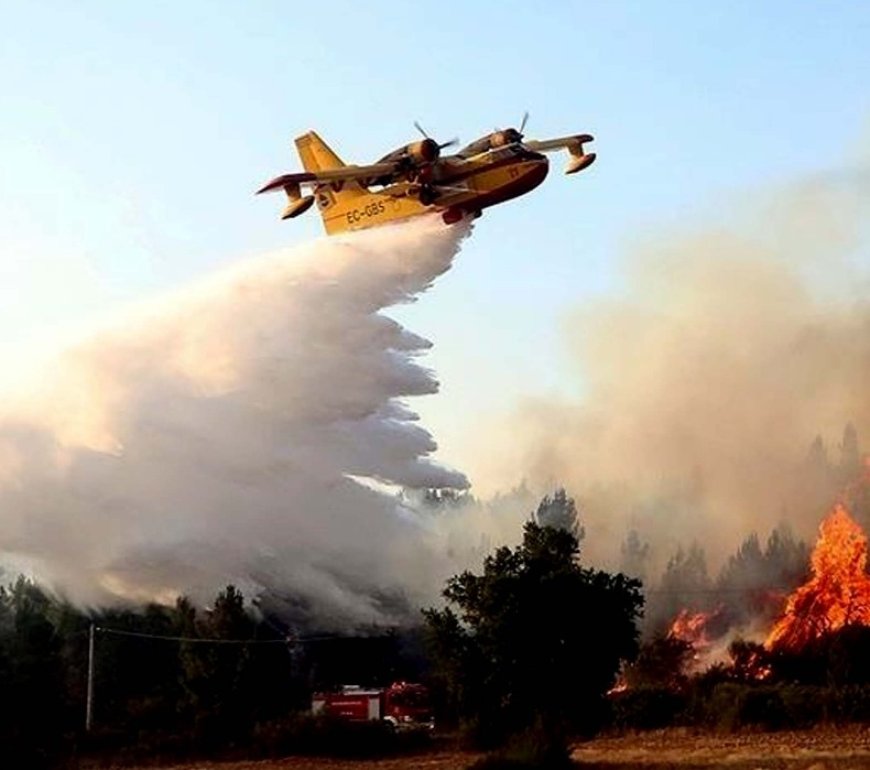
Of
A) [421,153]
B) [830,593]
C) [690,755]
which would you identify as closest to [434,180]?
[421,153]

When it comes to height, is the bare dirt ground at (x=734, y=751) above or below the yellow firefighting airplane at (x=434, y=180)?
below

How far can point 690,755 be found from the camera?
55.1 m

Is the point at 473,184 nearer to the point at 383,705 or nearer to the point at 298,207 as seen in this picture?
the point at 298,207

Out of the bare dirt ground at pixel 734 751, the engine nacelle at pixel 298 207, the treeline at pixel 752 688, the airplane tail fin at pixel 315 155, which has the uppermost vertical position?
the airplane tail fin at pixel 315 155

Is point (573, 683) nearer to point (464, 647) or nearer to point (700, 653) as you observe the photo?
point (464, 647)

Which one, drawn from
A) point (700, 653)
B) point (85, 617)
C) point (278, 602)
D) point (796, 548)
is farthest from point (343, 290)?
point (796, 548)

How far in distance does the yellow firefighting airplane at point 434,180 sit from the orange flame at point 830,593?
3912 cm

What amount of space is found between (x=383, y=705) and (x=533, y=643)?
22.2 metres

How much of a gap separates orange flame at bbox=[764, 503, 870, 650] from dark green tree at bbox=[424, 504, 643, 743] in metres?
32.5

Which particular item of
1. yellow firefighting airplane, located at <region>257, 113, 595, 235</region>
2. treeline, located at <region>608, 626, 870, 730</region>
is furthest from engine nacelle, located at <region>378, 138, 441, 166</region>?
treeline, located at <region>608, 626, 870, 730</region>

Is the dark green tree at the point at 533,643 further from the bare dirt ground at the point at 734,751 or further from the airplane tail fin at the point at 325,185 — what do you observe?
the airplane tail fin at the point at 325,185

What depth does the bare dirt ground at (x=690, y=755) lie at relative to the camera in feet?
165

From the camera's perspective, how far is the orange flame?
9062 cm

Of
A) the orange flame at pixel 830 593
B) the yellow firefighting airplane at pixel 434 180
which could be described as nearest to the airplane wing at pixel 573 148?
the yellow firefighting airplane at pixel 434 180
